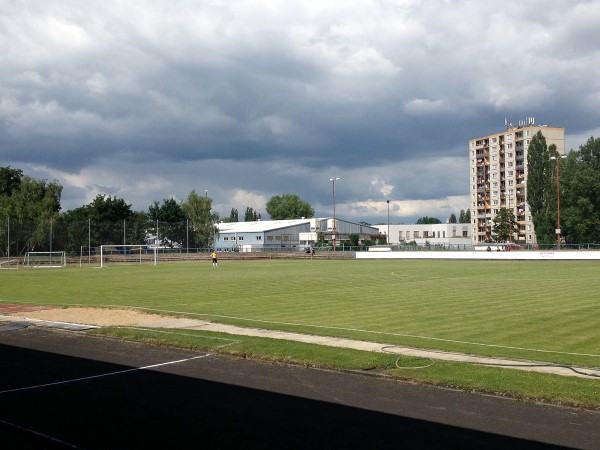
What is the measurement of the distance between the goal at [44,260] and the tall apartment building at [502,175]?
9973 cm

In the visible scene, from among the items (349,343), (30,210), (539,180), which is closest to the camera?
(349,343)

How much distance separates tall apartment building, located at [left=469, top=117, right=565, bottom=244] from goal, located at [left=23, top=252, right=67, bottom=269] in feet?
327

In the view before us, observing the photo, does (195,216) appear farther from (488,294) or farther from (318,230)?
(488,294)

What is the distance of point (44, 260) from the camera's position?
72.6 m

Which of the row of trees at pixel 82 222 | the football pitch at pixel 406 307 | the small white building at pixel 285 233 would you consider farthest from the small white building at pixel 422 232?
the football pitch at pixel 406 307

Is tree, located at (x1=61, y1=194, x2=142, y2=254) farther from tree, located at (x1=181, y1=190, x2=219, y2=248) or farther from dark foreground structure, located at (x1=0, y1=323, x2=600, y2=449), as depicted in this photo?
dark foreground structure, located at (x1=0, y1=323, x2=600, y2=449)

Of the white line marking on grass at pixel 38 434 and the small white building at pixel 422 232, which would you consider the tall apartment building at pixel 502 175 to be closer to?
the small white building at pixel 422 232

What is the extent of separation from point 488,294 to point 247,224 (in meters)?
140

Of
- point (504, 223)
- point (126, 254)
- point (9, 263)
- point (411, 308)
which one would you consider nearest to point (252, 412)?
point (411, 308)

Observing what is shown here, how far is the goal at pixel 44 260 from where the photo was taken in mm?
70938

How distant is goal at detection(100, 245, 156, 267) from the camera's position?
268 ft

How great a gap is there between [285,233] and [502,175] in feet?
187

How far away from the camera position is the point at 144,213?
401 ft

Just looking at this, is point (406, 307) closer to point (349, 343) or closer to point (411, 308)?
point (411, 308)
